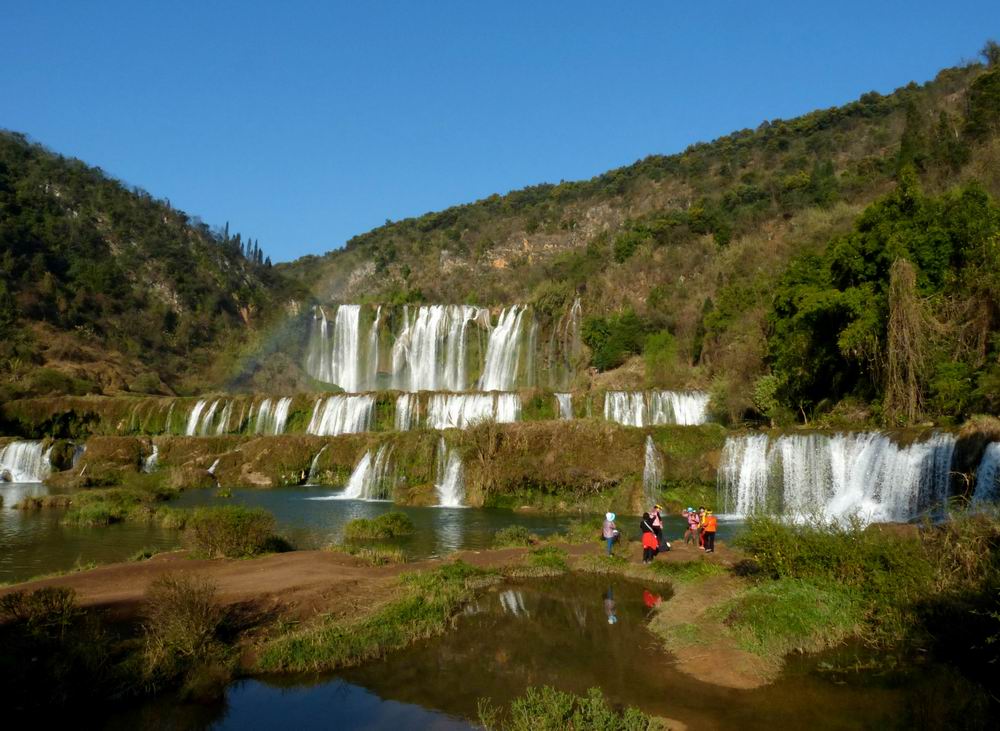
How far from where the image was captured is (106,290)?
7894 cm

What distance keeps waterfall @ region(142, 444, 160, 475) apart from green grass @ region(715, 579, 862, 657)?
124 ft

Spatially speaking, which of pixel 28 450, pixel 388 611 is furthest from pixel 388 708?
pixel 28 450

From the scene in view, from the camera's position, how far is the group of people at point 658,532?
16141 millimetres

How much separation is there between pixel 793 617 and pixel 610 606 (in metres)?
3.49

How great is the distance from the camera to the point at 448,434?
3192 cm

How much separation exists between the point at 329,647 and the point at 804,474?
18327mm

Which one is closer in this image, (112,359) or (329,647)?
(329,647)

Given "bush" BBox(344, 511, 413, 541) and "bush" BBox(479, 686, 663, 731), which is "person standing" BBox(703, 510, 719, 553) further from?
"bush" BBox(479, 686, 663, 731)

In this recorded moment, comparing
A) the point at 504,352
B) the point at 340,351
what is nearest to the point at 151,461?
the point at 504,352

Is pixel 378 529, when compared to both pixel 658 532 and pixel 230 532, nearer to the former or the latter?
pixel 230 532

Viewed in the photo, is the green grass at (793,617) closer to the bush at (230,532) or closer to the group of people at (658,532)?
A: the group of people at (658,532)

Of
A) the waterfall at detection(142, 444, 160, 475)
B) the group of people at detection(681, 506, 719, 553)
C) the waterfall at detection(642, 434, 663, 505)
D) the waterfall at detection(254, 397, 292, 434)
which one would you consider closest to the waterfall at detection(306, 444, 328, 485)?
the waterfall at detection(142, 444, 160, 475)

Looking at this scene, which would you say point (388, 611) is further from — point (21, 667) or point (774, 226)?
point (774, 226)

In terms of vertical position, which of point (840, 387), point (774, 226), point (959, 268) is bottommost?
point (840, 387)
